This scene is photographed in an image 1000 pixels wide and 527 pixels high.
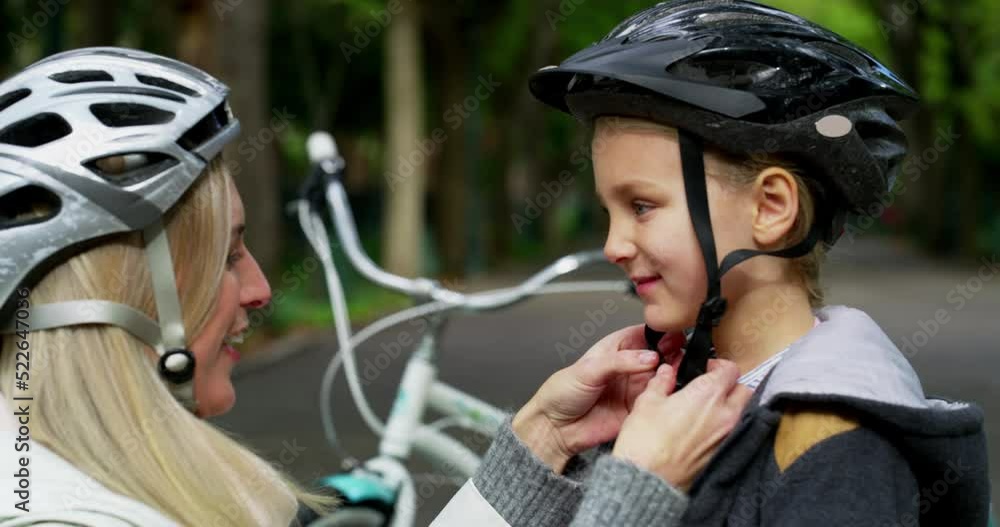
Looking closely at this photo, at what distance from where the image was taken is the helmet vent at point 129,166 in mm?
2191

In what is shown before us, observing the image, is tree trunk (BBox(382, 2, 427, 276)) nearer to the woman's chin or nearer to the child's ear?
the woman's chin

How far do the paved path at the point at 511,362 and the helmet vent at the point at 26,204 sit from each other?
1307 mm

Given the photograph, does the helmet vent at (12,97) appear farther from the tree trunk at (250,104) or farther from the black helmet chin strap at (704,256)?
the tree trunk at (250,104)

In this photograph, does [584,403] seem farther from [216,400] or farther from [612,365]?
[216,400]

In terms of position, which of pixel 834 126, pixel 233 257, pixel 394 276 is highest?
pixel 834 126

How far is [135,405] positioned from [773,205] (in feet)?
3.51

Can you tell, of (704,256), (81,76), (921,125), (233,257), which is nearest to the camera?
(704,256)

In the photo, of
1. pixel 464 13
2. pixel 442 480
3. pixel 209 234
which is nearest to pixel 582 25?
pixel 464 13

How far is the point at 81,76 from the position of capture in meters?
2.32

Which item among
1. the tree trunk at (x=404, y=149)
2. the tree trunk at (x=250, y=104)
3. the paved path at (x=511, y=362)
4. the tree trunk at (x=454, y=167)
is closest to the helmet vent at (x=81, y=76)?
the paved path at (x=511, y=362)

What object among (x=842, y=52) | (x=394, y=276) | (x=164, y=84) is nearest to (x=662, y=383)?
(x=842, y=52)

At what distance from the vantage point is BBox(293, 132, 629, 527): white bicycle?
3605mm

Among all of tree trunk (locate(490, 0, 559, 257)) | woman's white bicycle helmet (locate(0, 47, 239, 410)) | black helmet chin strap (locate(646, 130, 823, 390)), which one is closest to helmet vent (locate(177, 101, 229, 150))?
woman's white bicycle helmet (locate(0, 47, 239, 410))

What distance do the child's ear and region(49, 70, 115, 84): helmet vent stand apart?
3.77 ft
